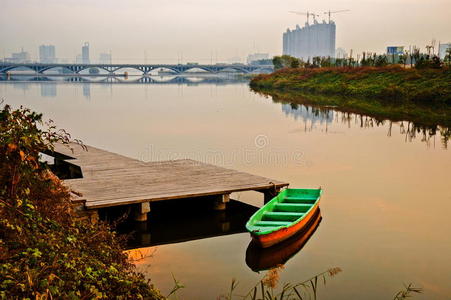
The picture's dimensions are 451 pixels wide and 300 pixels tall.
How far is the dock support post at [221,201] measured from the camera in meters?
12.8

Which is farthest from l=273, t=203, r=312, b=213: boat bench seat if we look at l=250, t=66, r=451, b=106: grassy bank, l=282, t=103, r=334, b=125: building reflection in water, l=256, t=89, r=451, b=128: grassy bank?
l=250, t=66, r=451, b=106: grassy bank

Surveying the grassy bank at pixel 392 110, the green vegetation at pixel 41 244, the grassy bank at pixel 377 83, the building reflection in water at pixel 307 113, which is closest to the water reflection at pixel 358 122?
the building reflection in water at pixel 307 113

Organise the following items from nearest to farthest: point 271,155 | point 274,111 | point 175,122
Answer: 1. point 271,155
2. point 175,122
3. point 274,111

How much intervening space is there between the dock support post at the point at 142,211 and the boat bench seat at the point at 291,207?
101 inches

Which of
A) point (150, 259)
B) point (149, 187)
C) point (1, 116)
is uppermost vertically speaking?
point (1, 116)

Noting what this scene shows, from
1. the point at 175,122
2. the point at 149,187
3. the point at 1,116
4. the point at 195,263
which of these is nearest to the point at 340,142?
the point at 175,122

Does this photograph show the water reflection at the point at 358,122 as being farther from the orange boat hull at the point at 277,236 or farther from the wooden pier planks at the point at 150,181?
the orange boat hull at the point at 277,236

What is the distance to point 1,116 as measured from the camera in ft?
26.1

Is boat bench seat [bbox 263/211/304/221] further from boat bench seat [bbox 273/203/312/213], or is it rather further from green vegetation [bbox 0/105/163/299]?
green vegetation [bbox 0/105/163/299]

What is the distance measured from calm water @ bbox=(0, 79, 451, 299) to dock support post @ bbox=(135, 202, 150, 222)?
0.64ft

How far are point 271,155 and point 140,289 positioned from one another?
14890 mm

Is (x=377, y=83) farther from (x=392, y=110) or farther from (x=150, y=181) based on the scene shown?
(x=150, y=181)

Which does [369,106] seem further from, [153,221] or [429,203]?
[153,221]

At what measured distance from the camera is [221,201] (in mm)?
12836
